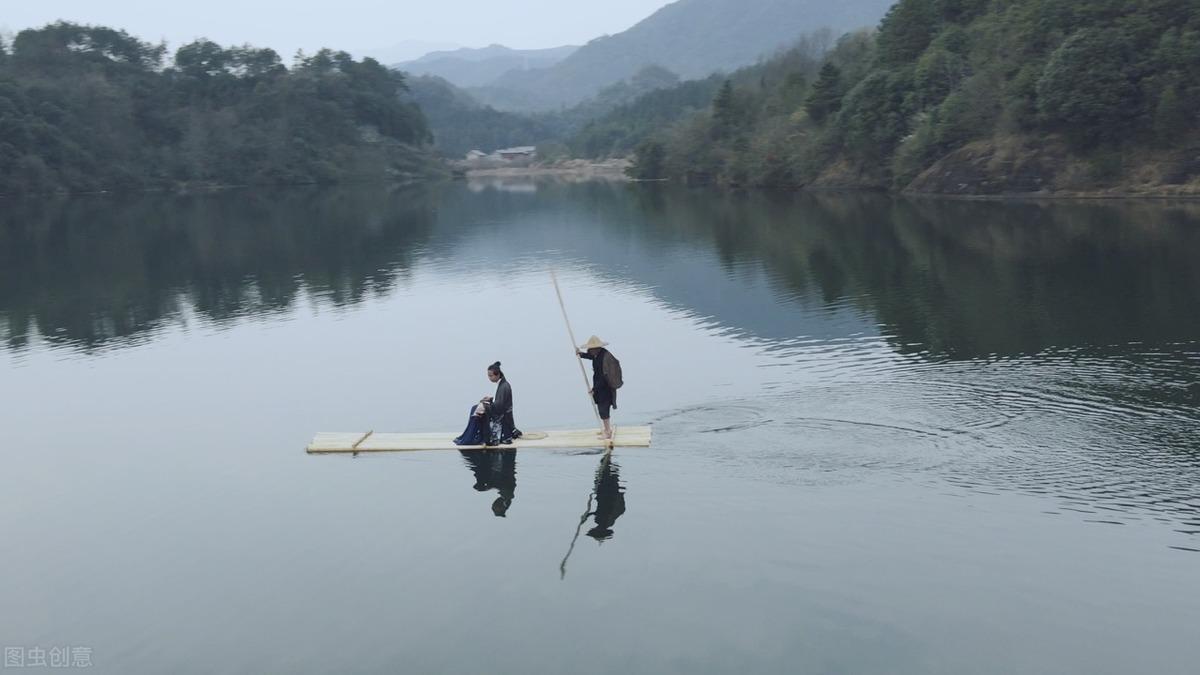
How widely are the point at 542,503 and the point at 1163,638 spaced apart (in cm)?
942

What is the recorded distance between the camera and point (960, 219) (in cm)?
6356

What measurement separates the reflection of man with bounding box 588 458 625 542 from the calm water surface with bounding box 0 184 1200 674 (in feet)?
0.26

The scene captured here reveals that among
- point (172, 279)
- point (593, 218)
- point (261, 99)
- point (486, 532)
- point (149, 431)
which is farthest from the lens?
point (261, 99)

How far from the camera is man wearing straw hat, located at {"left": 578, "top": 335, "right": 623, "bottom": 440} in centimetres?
2119

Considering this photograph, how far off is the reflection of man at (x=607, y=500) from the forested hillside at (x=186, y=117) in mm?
113694

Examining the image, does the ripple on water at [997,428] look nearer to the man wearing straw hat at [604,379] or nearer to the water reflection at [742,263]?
the man wearing straw hat at [604,379]

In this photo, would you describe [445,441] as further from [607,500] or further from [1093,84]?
[1093,84]

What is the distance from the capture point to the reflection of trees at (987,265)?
101 ft

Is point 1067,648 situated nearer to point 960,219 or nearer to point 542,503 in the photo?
point 542,503

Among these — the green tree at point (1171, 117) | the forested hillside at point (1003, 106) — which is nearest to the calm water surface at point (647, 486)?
the green tree at point (1171, 117)

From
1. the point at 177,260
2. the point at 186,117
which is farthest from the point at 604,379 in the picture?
the point at 186,117

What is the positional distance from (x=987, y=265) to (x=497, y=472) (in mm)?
29107

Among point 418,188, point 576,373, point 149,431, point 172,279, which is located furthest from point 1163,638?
point 418,188

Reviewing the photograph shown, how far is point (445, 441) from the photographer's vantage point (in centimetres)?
2177
